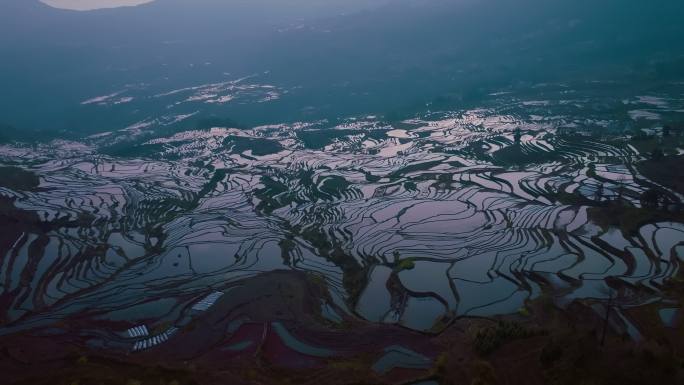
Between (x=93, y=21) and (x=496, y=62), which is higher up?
(x=93, y=21)

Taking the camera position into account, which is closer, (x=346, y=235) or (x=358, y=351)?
(x=358, y=351)

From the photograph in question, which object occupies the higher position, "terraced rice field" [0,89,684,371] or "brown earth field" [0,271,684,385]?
"brown earth field" [0,271,684,385]

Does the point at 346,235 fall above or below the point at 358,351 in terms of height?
below

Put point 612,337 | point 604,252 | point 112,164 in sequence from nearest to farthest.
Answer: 1. point 612,337
2. point 604,252
3. point 112,164

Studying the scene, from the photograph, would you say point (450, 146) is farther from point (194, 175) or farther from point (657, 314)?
point (657, 314)

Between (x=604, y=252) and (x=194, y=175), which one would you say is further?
(x=194, y=175)

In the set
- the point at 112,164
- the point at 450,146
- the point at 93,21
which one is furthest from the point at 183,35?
the point at 450,146

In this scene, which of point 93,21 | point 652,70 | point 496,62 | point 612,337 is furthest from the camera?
point 93,21

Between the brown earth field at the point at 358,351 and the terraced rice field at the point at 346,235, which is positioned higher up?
the brown earth field at the point at 358,351

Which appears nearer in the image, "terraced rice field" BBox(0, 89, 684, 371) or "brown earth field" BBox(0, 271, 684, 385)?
"brown earth field" BBox(0, 271, 684, 385)

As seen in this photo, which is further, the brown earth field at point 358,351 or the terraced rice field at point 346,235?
the terraced rice field at point 346,235

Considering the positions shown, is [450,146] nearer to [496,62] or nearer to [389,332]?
[389,332]
